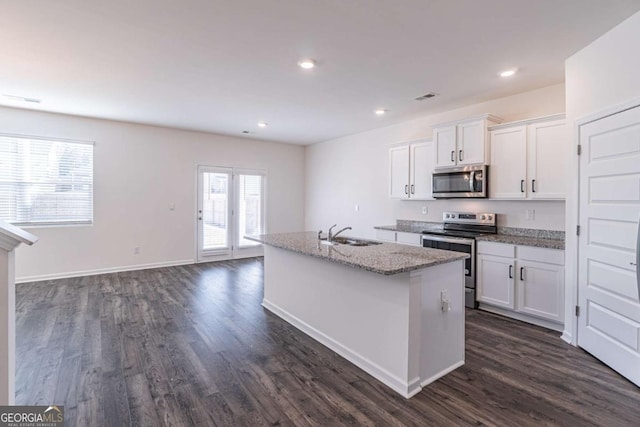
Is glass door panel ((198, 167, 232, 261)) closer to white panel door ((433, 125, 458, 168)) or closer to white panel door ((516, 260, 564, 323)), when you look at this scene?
white panel door ((433, 125, 458, 168))

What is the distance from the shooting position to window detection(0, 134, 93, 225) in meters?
4.78

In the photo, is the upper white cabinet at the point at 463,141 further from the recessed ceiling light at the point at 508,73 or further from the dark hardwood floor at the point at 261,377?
the dark hardwood floor at the point at 261,377

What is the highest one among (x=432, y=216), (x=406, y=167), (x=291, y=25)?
(x=291, y=25)

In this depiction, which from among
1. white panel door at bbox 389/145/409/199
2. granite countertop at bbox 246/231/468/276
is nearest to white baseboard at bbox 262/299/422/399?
granite countertop at bbox 246/231/468/276

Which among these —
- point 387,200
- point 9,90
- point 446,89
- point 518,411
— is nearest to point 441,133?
point 446,89

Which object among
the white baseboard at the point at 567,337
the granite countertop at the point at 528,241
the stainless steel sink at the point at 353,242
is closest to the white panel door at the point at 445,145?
the granite countertop at the point at 528,241

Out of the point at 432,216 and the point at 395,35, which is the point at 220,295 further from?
the point at 395,35

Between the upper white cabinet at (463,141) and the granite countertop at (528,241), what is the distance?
0.96m

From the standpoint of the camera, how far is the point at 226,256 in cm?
683

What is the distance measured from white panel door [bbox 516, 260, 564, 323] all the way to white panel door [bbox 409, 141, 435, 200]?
164 centimetres

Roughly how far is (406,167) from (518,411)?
3601mm

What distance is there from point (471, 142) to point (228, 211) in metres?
4.86

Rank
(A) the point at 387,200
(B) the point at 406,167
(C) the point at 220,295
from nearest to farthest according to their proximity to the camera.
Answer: (C) the point at 220,295, (B) the point at 406,167, (A) the point at 387,200

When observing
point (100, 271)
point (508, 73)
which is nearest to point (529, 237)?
point (508, 73)
